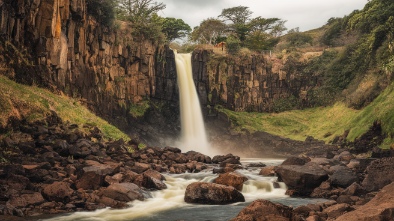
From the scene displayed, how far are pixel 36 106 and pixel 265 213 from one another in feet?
52.6

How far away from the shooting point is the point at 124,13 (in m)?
45.1

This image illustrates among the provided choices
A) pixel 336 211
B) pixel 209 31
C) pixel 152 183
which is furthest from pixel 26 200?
pixel 209 31

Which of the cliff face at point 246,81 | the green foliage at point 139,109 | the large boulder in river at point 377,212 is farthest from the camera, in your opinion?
the cliff face at point 246,81

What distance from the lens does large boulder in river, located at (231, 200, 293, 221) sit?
10.4 metres

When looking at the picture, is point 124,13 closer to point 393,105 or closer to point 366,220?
point 393,105

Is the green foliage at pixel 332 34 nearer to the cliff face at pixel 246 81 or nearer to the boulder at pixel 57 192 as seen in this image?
the cliff face at pixel 246 81

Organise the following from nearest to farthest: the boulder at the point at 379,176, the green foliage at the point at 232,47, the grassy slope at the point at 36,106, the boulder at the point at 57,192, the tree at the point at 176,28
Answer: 1. the boulder at the point at 57,192
2. the boulder at the point at 379,176
3. the grassy slope at the point at 36,106
4. the green foliage at the point at 232,47
5. the tree at the point at 176,28

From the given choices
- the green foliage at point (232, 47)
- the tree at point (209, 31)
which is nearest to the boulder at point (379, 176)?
the green foliage at point (232, 47)

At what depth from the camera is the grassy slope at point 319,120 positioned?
33.9 metres

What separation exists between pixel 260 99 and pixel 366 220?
4800 centimetres

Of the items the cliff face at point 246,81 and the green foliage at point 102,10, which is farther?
the cliff face at point 246,81

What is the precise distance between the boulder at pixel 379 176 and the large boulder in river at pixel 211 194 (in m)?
5.76

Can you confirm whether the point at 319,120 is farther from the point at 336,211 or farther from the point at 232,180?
the point at 336,211

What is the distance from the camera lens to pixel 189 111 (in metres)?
46.7
